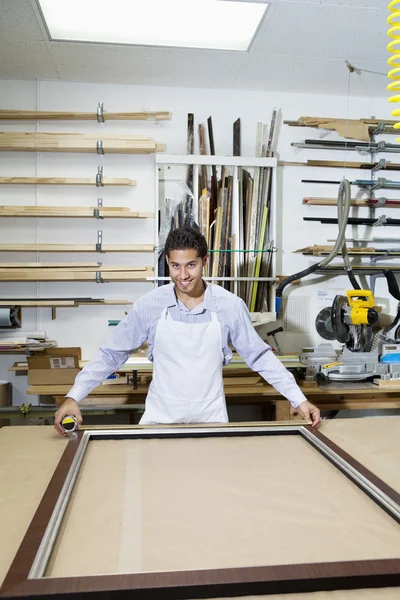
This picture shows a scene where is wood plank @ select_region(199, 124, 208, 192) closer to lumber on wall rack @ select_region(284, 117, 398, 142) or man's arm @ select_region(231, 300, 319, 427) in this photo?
lumber on wall rack @ select_region(284, 117, 398, 142)

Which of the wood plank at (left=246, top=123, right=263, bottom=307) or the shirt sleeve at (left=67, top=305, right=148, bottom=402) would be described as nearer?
the shirt sleeve at (left=67, top=305, right=148, bottom=402)

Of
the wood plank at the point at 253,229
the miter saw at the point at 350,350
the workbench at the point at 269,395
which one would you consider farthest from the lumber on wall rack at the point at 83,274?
the miter saw at the point at 350,350

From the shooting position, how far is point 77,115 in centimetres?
368

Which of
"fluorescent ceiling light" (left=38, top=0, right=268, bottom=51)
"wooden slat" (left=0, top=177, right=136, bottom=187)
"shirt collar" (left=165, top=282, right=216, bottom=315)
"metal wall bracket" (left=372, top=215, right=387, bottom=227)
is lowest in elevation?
"shirt collar" (left=165, top=282, right=216, bottom=315)

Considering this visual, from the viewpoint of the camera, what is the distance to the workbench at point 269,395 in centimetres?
296

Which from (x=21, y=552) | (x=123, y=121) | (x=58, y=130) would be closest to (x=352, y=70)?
(x=123, y=121)

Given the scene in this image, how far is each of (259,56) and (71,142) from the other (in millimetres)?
1504

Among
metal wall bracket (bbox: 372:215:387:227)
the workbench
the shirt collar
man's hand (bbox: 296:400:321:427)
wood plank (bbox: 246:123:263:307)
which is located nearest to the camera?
man's hand (bbox: 296:400:321:427)

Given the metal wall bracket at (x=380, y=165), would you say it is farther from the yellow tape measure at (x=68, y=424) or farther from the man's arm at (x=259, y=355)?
the yellow tape measure at (x=68, y=424)

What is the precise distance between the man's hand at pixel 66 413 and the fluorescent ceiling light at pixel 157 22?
7.70 ft

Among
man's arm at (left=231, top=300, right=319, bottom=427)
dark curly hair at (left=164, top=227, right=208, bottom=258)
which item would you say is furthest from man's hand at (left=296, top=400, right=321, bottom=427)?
dark curly hair at (left=164, top=227, right=208, bottom=258)

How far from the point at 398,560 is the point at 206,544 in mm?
357

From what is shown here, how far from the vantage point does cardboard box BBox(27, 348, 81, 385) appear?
302cm

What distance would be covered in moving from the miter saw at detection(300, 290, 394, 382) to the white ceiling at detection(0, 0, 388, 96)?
1.68 m
